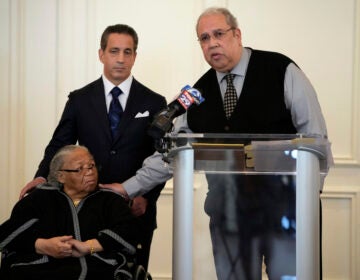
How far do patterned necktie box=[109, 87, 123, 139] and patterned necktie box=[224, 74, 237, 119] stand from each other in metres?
0.62

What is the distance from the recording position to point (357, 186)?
4660mm

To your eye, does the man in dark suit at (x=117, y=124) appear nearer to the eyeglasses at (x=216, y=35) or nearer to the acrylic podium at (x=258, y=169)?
the eyeglasses at (x=216, y=35)

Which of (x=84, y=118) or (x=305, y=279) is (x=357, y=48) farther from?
(x=305, y=279)

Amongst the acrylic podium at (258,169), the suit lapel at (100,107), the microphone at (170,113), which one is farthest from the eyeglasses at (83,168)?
the acrylic podium at (258,169)

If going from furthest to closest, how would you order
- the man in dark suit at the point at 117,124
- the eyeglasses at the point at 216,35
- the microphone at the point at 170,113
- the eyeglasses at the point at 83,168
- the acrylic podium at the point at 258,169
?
1. the man in dark suit at the point at 117,124
2. the eyeglasses at the point at 83,168
3. the eyeglasses at the point at 216,35
4. the microphone at the point at 170,113
5. the acrylic podium at the point at 258,169

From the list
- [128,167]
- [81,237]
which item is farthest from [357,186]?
[81,237]

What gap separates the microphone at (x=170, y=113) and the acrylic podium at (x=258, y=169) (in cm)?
23

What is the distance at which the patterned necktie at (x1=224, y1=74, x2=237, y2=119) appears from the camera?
2.96 meters

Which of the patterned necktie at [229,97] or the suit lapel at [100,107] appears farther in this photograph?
the suit lapel at [100,107]

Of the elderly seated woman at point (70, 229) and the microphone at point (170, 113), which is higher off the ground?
the microphone at point (170, 113)

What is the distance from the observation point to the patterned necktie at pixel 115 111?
3336 mm

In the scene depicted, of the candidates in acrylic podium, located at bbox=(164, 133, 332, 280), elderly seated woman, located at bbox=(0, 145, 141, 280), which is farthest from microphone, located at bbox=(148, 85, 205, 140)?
elderly seated woman, located at bbox=(0, 145, 141, 280)

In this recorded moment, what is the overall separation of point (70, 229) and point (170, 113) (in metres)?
1.07

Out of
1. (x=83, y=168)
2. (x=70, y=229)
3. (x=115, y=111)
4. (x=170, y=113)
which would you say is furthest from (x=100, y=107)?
(x=170, y=113)
